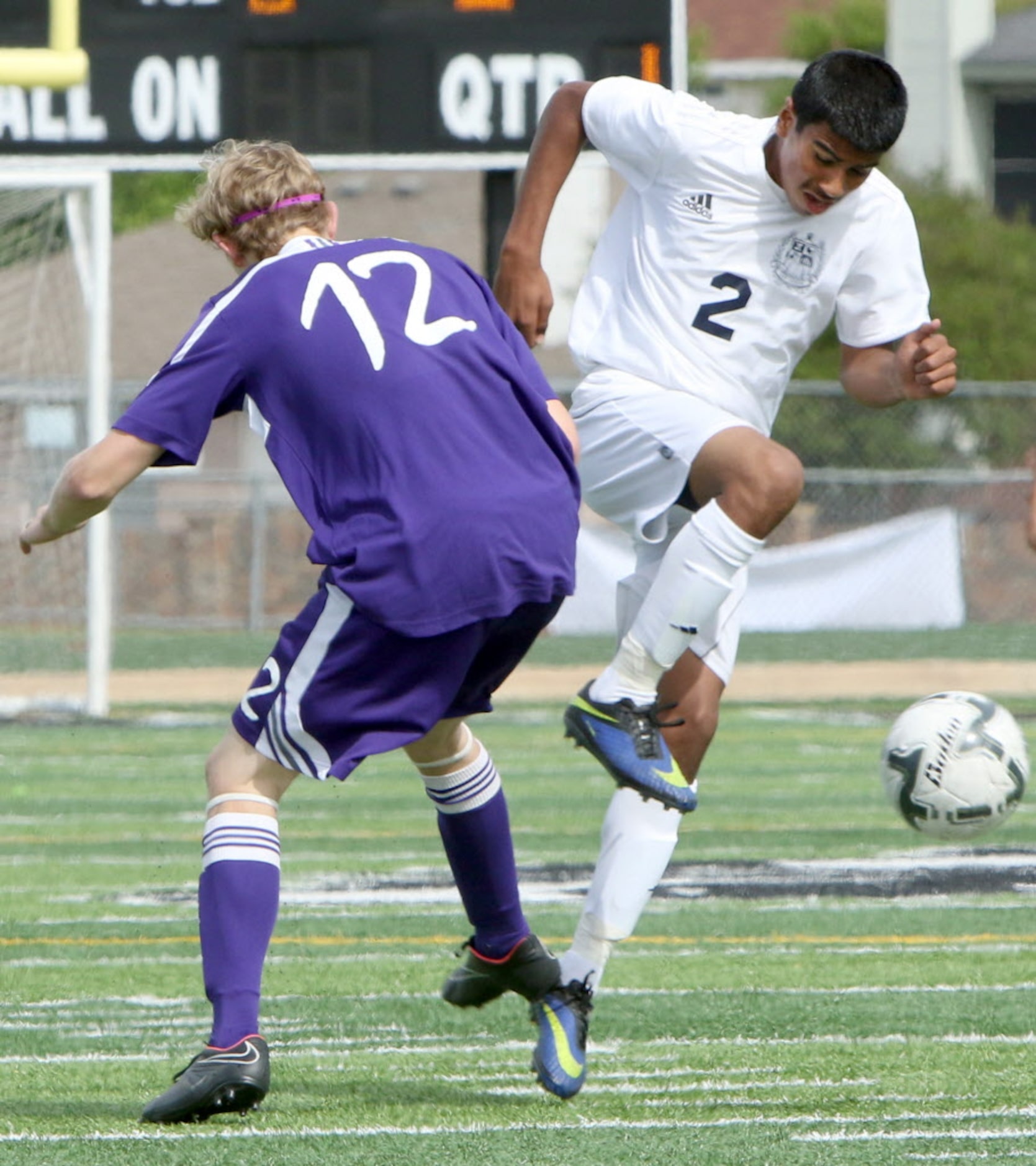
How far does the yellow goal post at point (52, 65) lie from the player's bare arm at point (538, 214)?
4.66 feet

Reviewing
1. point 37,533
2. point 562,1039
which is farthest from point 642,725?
point 37,533

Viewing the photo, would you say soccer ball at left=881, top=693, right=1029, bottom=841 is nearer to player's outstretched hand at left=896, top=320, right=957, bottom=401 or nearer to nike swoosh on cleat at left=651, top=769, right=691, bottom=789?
player's outstretched hand at left=896, top=320, right=957, bottom=401

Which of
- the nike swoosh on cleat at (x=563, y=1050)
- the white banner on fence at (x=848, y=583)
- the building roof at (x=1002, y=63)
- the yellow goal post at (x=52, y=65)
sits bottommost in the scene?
the white banner on fence at (x=848, y=583)

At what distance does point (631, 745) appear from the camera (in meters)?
4.41

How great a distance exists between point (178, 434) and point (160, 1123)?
3.82 ft

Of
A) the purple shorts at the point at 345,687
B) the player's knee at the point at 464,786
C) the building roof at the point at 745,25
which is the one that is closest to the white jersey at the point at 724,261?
the player's knee at the point at 464,786

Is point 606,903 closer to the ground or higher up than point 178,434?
closer to the ground

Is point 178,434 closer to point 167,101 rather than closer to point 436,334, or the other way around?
point 436,334

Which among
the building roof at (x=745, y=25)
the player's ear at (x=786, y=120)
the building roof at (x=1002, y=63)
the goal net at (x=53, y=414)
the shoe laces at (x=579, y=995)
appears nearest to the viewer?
the shoe laces at (x=579, y=995)

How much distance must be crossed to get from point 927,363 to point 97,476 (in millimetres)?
1755

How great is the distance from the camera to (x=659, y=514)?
4.82 metres

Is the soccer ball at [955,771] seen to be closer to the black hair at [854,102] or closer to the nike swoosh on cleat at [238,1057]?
the black hair at [854,102]

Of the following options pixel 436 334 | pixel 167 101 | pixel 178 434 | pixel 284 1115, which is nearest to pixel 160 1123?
pixel 284 1115

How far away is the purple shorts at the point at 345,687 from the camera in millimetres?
3939
